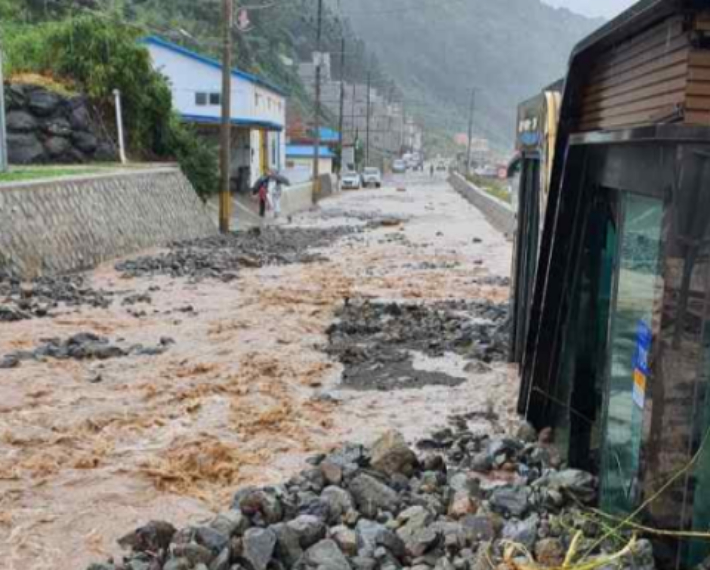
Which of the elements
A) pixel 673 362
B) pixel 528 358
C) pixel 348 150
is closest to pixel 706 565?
pixel 673 362

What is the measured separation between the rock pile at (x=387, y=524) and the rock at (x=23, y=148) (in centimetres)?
2329

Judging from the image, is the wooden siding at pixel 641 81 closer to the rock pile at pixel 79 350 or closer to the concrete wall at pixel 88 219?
the rock pile at pixel 79 350

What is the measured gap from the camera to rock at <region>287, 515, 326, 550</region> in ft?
16.2

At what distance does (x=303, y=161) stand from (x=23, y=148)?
1782 inches

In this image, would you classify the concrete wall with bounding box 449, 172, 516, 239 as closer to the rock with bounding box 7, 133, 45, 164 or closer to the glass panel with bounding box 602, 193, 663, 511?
the glass panel with bounding box 602, 193, 663, 511

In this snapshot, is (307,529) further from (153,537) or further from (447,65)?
(447,65)

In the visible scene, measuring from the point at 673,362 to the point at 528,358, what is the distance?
295 cm

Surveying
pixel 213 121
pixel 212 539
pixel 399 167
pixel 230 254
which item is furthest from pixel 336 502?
pixel 399 167

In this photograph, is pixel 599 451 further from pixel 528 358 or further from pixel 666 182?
pixel 666 182

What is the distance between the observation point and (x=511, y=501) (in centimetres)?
550

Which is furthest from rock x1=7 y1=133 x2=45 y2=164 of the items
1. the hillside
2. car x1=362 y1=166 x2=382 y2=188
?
Answer: the hillside

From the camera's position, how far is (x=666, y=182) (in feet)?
14.4

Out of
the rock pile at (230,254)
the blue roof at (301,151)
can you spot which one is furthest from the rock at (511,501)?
the blue roof at (301,151)

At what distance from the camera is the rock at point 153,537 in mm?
5098
